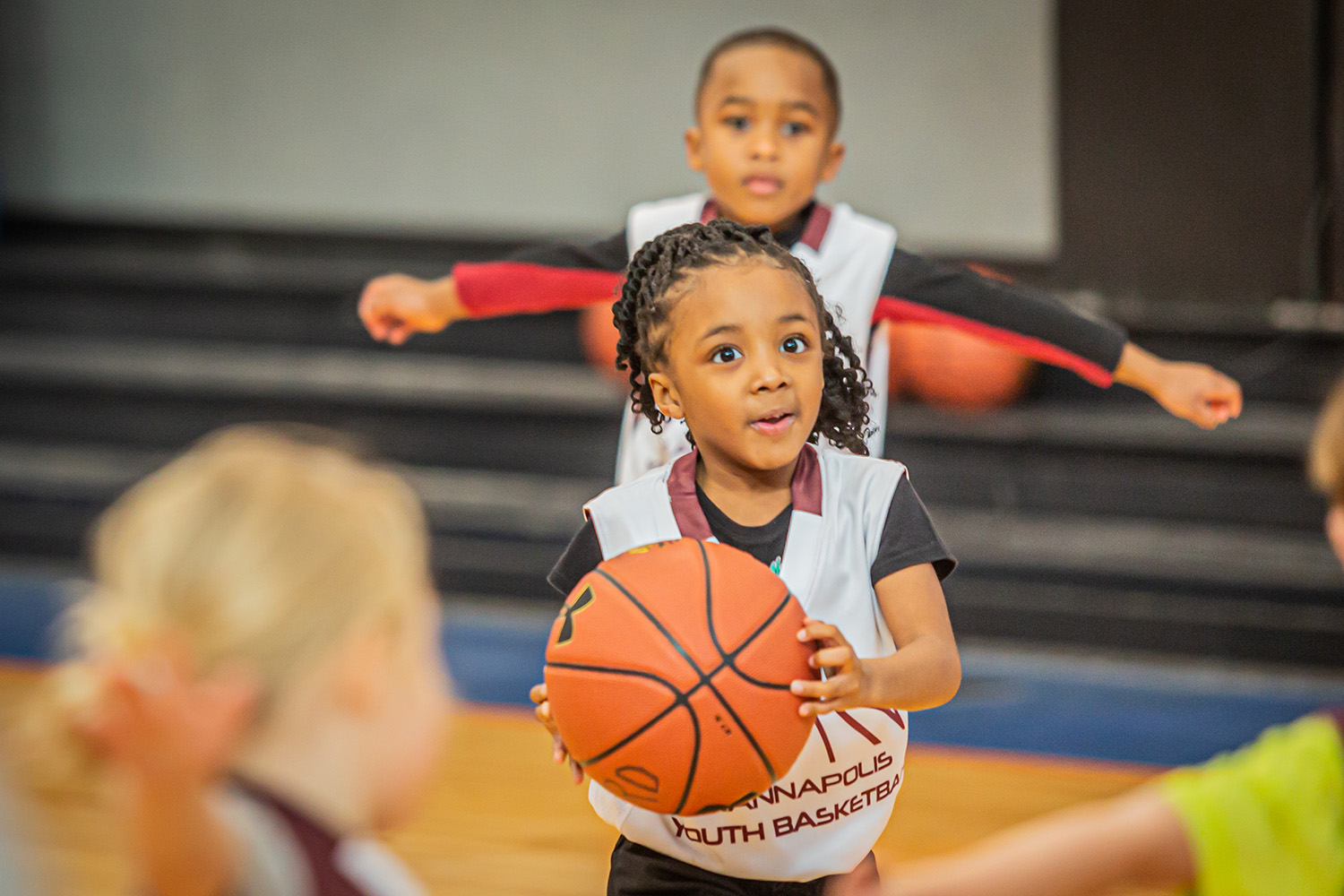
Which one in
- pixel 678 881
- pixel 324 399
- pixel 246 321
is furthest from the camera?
pixel 246 321

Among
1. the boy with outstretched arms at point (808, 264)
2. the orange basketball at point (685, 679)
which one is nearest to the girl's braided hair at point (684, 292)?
the orange basketball at point (685, 679)

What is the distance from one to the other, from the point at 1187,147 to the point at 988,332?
9.07 feet

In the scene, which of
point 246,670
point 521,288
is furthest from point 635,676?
point 521,288

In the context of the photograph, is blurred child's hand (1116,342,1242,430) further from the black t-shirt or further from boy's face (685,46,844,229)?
the black t-shirt

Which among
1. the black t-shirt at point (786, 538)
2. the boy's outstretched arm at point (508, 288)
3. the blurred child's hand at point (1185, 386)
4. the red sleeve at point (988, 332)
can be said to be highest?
the boy's outstretched arm at point (508, 288)

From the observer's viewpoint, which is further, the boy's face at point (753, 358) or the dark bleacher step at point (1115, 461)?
the dark bleacher step at point (1115, 461)

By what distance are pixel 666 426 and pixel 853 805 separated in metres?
0.74

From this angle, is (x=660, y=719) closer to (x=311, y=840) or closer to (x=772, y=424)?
(x=772, y=424)

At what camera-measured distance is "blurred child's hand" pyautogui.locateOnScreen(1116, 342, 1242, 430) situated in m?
2.24

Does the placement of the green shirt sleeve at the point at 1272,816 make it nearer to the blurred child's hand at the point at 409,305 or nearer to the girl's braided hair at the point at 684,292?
the girl's braided hair at the point at 684,292

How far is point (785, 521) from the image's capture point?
1.71m

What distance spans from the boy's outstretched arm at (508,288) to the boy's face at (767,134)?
0.20 m

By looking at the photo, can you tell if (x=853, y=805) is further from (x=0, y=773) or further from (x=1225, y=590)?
(x=1225, y=590)

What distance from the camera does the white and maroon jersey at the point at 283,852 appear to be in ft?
3.72
